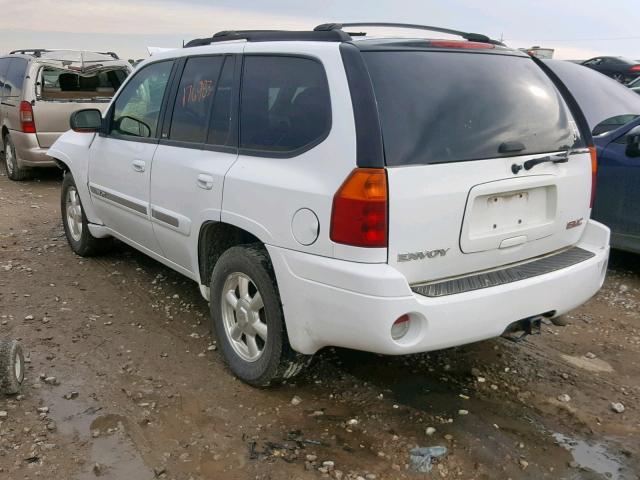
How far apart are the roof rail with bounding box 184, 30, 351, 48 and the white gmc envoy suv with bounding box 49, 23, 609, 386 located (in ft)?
0.04

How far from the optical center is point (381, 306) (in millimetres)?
2559

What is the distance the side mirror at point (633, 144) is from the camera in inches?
192

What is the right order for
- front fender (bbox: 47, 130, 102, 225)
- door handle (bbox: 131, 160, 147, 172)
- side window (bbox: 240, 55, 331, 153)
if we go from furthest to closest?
front fender (bbox: 47, 130, 102, 225), door handle (bbox: 131, 160, 147, 172), side window (bbox: 240, 55, 331, 153)

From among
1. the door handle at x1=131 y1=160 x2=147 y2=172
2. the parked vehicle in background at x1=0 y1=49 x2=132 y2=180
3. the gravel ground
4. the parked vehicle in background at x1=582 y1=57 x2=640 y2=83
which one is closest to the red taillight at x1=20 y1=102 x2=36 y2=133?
the parked vehicle in background at x1=0 y1=49 x2=132 y2=180

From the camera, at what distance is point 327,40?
9.73 ft

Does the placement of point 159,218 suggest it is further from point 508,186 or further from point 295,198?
point 508,186

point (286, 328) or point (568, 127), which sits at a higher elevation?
point (568, 127)

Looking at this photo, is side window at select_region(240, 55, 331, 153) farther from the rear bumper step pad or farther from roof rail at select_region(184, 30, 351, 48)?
the rear bumper step pad

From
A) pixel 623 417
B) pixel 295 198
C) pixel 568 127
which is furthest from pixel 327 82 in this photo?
pixel 623 417

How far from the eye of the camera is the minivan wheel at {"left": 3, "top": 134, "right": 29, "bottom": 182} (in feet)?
30.3

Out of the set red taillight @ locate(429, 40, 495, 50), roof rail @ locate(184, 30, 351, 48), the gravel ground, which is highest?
roof rail @ locate(184, 30, 351, 48)

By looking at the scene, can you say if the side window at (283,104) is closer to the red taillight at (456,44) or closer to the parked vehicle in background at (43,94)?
the red taillight at (456,44)

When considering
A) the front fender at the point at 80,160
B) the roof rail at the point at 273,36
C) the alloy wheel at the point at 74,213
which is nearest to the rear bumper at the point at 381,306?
the roof rail at the point at 273,36

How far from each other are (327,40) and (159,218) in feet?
5.48
